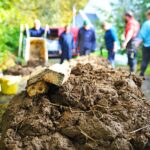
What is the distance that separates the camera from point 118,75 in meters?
8.68

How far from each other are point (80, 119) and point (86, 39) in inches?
525

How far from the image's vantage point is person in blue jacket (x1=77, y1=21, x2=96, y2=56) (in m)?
19.8

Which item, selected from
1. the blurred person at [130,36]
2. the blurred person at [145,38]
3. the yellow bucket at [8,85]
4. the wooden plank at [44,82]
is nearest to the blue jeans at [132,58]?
the blurred person at [130,36]

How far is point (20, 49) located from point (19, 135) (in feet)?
60.7

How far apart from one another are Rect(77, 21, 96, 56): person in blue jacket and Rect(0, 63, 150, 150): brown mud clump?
39.5 feet

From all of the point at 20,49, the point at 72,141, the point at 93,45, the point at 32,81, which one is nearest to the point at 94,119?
the point at 72,141

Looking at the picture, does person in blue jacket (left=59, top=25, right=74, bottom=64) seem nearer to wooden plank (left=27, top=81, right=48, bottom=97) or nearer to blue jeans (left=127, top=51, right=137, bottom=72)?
blue jeans (left=127, top=51, right=137, bottom=72)

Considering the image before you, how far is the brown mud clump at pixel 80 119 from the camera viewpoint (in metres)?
6.33

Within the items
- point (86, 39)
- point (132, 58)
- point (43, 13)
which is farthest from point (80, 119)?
point (43, 13)

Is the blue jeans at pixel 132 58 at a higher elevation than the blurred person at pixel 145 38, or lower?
lower

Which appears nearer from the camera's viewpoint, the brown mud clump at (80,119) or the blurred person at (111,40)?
the brown mud clump at (80,119)

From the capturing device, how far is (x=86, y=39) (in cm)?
1978

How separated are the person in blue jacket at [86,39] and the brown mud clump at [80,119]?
12.0 metres

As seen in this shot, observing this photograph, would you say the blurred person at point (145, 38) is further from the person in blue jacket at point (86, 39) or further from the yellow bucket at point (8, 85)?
the yellow bucket at point (8, 85)
